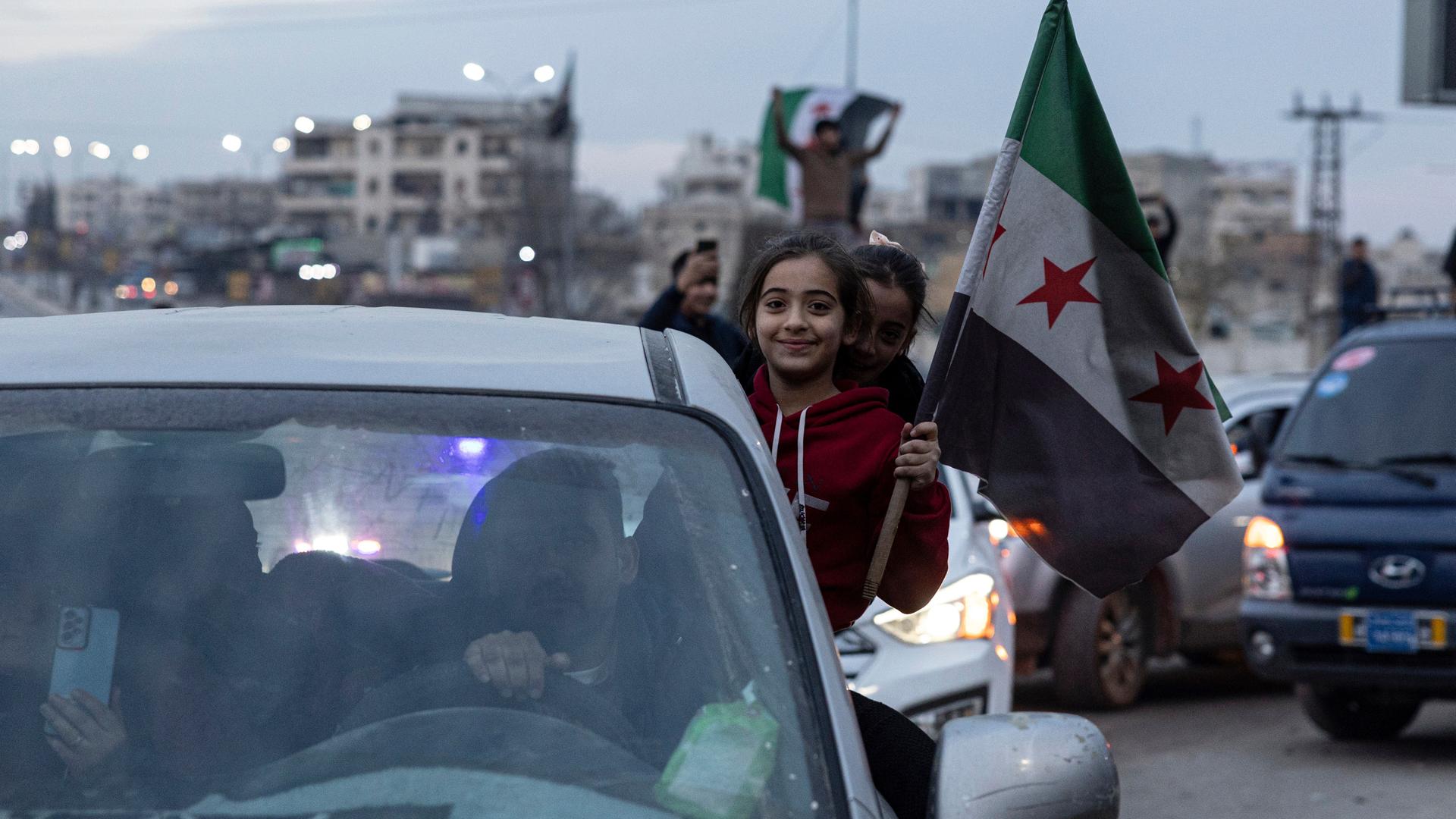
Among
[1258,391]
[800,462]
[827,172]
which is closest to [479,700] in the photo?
[800,462]

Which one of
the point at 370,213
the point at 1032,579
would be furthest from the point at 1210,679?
the point at 370,213

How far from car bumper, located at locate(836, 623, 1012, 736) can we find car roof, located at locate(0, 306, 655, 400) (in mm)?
3431

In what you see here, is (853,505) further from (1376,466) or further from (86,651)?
(1376,466)

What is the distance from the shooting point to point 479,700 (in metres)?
2.39

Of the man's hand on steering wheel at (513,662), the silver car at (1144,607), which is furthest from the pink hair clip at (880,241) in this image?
the silver car at (1144,607)

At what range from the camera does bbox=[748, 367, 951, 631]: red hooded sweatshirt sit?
321cm

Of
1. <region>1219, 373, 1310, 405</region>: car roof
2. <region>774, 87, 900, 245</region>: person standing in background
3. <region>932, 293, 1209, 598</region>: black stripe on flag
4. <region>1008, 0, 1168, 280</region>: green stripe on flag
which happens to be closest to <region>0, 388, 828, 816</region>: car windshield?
<region>932, 293, 1209, 598</region>: black stripe on flag

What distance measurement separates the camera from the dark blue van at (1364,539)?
8008mm

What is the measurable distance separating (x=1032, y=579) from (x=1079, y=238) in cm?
591

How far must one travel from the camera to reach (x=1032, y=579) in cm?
946

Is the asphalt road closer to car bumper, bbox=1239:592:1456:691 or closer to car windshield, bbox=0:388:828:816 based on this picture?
car bumper, bbox=1239:592:1456:691

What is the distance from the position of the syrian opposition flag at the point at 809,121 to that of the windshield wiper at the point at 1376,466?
35.3 ft

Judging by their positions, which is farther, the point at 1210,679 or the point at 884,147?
the point at 884,147

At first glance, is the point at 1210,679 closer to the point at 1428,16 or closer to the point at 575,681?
the point at 1428,16
